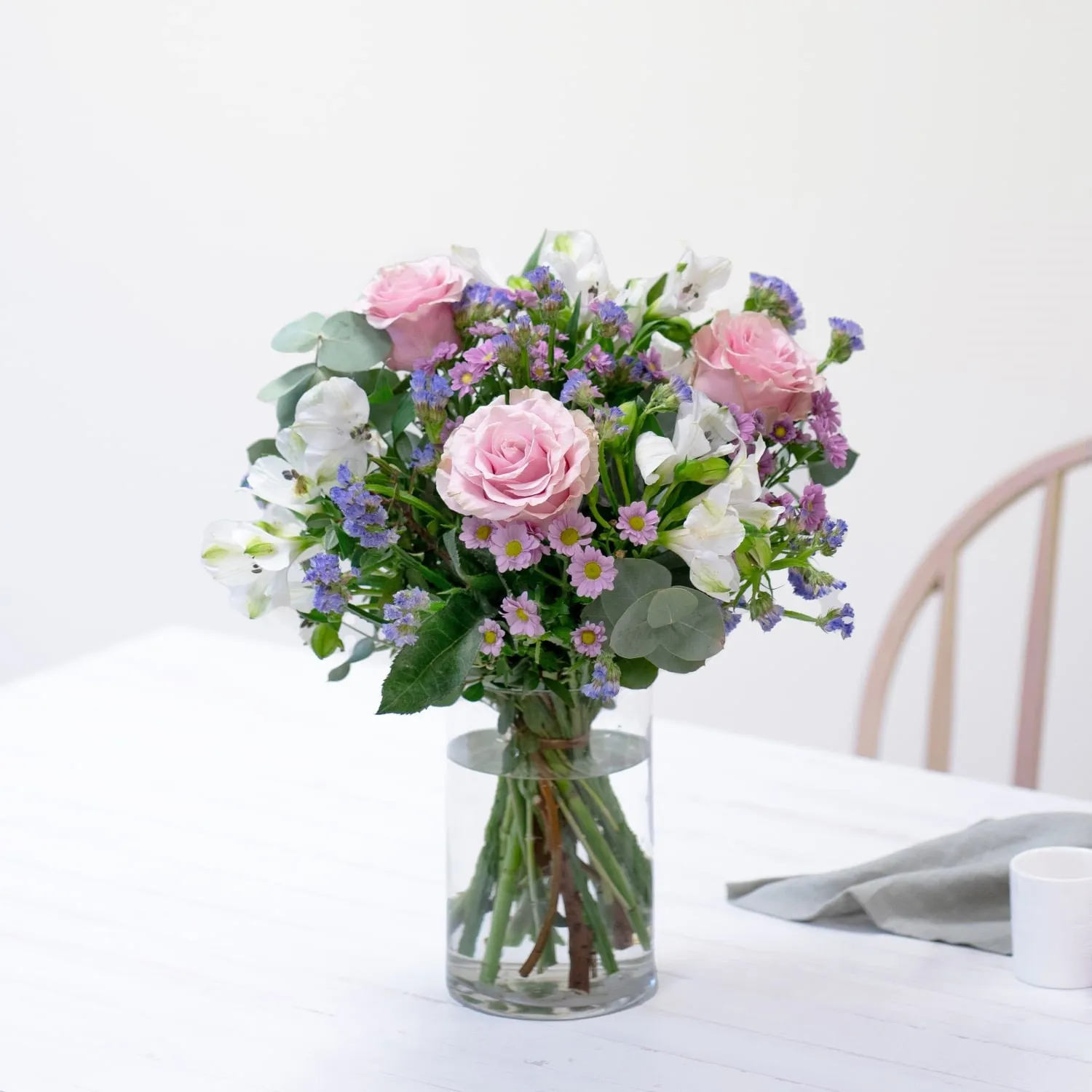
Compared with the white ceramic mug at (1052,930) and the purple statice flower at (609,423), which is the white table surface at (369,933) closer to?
the white ceramic mug at (1052,930)

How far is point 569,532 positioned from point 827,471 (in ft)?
0.71

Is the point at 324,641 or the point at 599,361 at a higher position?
the point at 599,361

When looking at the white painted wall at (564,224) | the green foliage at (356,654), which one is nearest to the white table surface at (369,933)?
the green foliage at (356,654)

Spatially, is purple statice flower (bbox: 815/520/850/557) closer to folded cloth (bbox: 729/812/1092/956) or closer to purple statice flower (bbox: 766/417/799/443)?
purple statice flower (bbox: 766/417/799/443)

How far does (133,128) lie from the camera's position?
2.79 m

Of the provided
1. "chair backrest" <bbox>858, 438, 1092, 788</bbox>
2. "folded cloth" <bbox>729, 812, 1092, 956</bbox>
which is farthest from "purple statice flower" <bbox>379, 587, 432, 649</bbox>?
"chair backrest" <bbox>858, 438, 1092, 788</bbox>

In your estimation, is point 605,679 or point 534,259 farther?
point 534,259

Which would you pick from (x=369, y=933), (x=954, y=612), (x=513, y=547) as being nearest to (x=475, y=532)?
(x=513, y=547)

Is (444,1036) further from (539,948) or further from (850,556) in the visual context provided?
(850,556)

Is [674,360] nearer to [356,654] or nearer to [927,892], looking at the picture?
[356,654]

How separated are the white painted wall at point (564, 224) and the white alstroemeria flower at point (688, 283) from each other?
1.55 metres

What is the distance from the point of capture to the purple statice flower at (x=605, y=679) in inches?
26.8

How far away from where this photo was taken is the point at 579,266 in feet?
2.58

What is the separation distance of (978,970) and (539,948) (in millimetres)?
275
